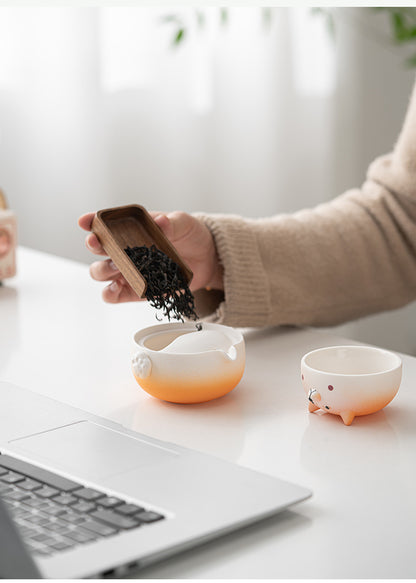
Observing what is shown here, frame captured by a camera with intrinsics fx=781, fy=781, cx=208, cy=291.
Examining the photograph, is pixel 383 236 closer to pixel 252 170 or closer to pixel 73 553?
pixel 73 553

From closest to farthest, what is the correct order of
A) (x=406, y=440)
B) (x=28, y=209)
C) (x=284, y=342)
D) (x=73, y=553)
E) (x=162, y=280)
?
(x=73, y=553) < (x=406, y=440) < (x=162, y=280) < (x=284, y=342) < (x=28, y=209)

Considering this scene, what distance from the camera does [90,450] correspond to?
23.7 inches

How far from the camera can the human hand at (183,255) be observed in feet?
2.83

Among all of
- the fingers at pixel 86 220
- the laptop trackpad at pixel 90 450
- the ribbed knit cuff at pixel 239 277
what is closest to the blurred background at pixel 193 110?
the ribbed knit cuff at pixel 239 277

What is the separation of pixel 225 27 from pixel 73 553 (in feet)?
5.97

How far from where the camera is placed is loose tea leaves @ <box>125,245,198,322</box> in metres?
0.77

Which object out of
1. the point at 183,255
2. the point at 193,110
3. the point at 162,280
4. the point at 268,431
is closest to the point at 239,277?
the point at 183,255

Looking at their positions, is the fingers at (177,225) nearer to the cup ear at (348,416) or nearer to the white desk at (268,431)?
the white desk at (268,431)

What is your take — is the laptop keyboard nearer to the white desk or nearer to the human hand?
the white desk

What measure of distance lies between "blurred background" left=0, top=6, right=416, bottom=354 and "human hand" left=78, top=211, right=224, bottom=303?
935 mm

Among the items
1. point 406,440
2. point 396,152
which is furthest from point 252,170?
point 406,440

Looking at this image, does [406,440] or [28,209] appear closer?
[406,440]

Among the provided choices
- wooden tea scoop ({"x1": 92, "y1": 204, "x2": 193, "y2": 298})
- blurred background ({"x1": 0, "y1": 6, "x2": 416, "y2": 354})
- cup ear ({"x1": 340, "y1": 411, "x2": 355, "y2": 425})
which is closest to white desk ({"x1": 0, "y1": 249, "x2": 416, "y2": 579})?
cup ear ({"x1": 340, "y1": 411, "x2": 355, "y2": 425})

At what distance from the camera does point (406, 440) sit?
0.65 meters
